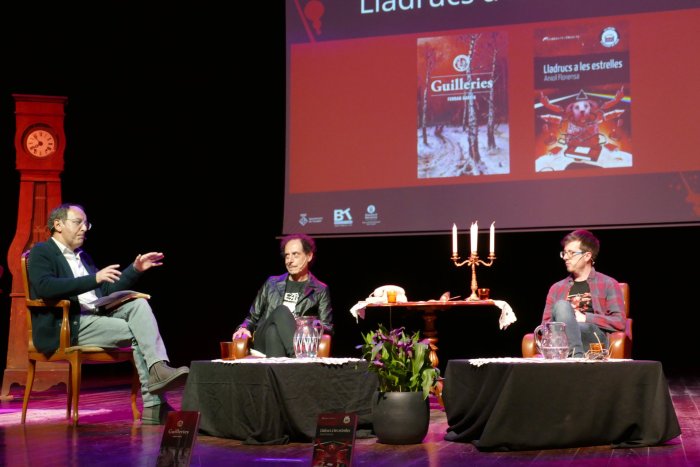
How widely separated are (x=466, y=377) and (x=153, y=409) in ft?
5.46

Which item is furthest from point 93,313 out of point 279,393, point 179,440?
point 179,440

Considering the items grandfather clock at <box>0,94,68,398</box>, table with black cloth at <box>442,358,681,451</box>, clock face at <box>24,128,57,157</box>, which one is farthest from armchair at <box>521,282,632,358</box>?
clock face at <box>24,128,57,157</box>

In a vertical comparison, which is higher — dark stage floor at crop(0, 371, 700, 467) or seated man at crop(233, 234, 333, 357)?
seated man at crop(233, 234, 333, 357)

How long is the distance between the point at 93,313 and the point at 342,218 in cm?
224

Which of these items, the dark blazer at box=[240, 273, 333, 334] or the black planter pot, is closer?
the black planter pot

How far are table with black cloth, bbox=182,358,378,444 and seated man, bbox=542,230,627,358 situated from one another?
1.07m

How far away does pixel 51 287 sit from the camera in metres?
4.34

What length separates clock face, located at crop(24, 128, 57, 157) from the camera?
6.09 m

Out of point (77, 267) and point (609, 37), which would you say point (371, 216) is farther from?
point (77, 267)

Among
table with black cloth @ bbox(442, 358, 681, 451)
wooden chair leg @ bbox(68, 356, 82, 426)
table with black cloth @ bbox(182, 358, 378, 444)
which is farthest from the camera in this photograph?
wooden chair leg @ bbox(68, 356, 82, 426)

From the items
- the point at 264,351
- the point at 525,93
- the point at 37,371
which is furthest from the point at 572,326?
the point at 37,371

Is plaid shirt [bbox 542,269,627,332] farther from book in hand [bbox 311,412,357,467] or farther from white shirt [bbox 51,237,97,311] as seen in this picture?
white shirt [bbox 51,237,97,311]

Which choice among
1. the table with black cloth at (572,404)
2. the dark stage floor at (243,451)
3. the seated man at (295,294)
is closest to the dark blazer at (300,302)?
the seated man at (295,294)

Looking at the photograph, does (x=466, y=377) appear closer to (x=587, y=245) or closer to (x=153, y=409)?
(x=587, y=245)
